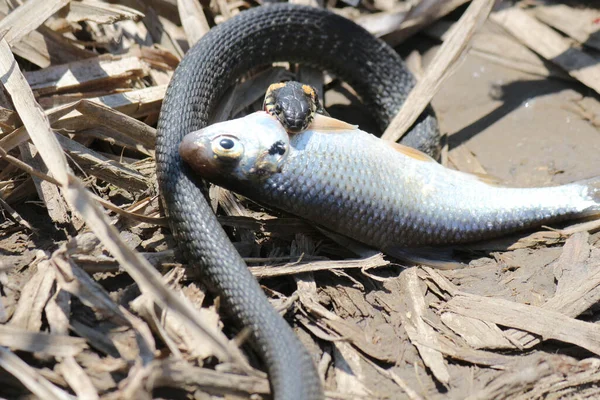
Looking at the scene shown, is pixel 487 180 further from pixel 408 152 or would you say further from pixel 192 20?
pixel 192 20

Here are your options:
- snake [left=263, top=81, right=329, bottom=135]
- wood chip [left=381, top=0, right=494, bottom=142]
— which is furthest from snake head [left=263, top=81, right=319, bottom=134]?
wood chip [left=381, top=0, right=494, bottom=142]

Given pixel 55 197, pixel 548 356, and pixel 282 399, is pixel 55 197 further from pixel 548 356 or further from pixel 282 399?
pixel 548 356

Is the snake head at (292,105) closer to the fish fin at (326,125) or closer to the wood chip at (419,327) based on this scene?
the fish fin at (326,125)

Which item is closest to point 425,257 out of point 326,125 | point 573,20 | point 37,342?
point 326,125

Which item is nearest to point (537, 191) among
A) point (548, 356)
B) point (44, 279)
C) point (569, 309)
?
point (569, 309)

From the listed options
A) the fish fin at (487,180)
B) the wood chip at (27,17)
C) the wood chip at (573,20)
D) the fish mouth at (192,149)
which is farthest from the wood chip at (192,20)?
the wood chip at (573,20)

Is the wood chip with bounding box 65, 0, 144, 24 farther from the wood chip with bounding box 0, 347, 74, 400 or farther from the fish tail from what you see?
the fish tail
